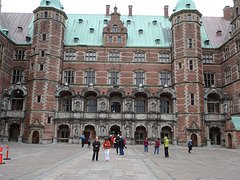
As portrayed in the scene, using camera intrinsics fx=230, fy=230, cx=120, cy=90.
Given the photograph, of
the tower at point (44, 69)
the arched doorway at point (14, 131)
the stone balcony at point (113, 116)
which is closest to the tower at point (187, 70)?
the stone balcony at point (113, 116)

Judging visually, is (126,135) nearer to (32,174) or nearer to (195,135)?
(195,135)

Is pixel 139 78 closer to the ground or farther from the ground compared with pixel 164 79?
farther from the ground

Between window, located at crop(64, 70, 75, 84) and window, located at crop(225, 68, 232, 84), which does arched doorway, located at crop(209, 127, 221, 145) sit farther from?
window, located at crop(64, 70, 75, 84)

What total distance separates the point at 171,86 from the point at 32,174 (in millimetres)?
28917

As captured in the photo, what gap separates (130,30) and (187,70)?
13632 millimetres

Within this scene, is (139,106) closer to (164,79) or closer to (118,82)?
(118,82)

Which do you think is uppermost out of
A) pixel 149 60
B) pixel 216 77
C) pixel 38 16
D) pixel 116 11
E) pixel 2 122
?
pixel 116 11

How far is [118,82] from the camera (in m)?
36.0

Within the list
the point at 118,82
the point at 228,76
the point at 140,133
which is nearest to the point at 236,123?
the point at 228,76

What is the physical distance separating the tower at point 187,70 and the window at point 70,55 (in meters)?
15.8

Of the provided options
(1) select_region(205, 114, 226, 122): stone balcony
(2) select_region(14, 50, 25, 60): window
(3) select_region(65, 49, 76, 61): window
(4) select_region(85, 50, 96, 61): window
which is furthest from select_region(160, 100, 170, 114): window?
(2) select_region(14, 50, 25, 60): window

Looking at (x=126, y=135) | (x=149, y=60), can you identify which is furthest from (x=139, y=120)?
(x=149, y=60)

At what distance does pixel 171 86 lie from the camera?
35.7 m

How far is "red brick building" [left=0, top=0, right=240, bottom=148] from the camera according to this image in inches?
1276
